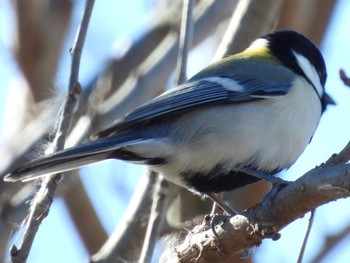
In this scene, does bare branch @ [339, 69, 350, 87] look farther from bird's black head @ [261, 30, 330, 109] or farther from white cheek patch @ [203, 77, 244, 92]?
bird's black head @ [261, 30, 330, 109]

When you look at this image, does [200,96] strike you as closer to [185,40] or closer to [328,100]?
[185,40]

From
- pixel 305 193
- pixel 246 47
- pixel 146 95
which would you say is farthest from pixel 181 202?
pixel 305 193

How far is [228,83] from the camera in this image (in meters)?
3.90

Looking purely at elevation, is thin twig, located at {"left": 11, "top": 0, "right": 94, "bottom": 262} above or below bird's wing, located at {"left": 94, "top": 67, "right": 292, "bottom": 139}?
below

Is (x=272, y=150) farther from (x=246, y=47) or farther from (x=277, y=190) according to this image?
(x=246, y=47)

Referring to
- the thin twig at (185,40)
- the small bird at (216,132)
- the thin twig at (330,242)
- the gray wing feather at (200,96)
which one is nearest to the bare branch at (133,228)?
the small bird at (216,132)

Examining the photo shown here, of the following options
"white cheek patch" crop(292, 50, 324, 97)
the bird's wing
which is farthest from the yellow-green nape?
the bird's wing

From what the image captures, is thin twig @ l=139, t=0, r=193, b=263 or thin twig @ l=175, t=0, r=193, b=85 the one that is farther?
thin twig @ l=175, t=0, r=193, b=85

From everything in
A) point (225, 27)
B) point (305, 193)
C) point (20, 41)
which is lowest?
point (305, 193)

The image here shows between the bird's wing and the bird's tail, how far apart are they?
0.07 meters

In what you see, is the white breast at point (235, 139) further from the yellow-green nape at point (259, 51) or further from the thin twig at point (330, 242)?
the thin twig at point (330, 242)

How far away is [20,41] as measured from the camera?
5.96 metres

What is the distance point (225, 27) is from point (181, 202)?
1364 millimetres

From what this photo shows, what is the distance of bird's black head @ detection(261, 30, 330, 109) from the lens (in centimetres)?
433
